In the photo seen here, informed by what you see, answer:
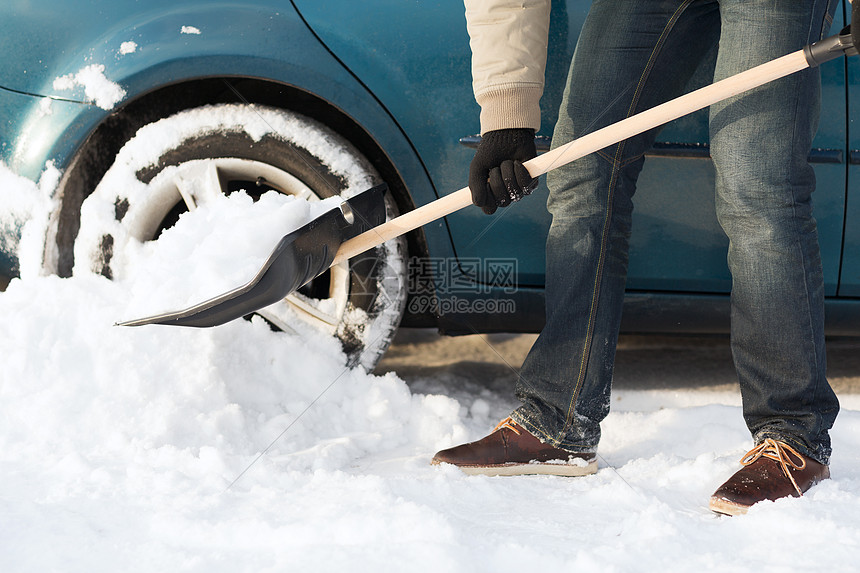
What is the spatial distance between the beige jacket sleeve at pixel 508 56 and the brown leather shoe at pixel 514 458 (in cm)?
72

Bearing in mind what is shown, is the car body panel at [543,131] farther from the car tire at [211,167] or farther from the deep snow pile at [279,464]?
the deep snow pile at [279,464]

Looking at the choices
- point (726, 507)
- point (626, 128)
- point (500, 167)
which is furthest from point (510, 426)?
point (626, 128)

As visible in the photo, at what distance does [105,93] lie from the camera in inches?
68.7

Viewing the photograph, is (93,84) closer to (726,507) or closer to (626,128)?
(626,128)

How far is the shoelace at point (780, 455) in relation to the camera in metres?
1.39

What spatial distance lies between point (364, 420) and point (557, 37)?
1.10m

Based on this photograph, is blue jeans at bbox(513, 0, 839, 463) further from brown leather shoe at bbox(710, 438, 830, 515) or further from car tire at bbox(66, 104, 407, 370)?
car tire at bbox(66, 104, 407, 370)

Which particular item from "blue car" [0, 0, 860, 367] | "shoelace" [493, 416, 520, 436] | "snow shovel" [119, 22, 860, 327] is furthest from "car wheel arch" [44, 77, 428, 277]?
"shoelace" [493, 416, 520, 436]

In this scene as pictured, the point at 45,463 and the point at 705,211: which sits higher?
the point at 705,211

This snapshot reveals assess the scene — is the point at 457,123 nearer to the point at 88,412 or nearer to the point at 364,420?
the point at 364,420

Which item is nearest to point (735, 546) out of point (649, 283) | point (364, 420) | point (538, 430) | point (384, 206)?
point (538, 430)

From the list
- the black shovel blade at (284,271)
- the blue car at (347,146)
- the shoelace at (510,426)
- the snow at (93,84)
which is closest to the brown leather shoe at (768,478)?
the shoelace at (510,426)

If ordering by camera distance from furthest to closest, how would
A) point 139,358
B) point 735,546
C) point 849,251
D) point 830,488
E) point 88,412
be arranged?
point 849,251
point 139,358
point 88,412
point 830,488
point 735,546

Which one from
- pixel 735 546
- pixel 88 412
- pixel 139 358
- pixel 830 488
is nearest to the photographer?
pixel 735 546
